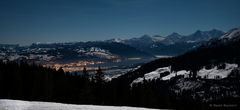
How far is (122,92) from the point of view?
4793 inches

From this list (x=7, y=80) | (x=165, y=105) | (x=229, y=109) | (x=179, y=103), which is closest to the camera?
(x=7, y=80)

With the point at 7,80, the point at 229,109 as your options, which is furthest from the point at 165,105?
the point at 229,109

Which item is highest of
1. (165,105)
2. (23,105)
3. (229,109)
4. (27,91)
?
(23,105)

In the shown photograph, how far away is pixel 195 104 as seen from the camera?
15025 cm

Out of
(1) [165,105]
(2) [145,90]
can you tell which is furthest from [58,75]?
(1) [165,105]

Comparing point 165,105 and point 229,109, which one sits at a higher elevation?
point 165,105

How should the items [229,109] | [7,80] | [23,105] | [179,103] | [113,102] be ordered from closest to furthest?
[23,105] → [7,80] → [113,102] → [179,103] → [229,109]

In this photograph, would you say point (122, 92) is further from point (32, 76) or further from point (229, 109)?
point (229, 109)

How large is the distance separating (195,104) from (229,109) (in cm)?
5078

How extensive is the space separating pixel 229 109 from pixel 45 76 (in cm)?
12591

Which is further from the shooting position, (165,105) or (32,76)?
(165,105)

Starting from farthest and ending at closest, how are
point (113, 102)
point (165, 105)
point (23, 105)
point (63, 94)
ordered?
point (165, 105) < point (113, 102) < point (63, 94) < point (23, 105)

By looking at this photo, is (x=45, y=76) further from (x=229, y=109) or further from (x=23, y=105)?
(x=229, y=109)

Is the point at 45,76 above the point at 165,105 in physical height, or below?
above
